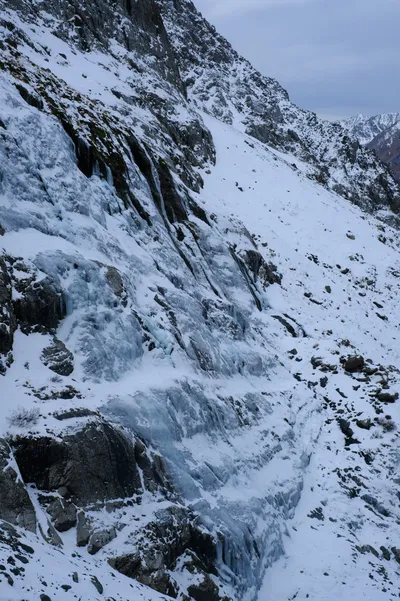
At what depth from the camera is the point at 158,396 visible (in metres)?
14.5

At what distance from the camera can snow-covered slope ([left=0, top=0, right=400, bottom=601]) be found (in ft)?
34.8

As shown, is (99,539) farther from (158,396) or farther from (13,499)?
(158,396)

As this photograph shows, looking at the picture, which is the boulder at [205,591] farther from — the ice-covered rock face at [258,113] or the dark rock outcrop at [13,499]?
the ice-covered rock face at [258,113]

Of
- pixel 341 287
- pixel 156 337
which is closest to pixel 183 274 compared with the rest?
pixel 156 337

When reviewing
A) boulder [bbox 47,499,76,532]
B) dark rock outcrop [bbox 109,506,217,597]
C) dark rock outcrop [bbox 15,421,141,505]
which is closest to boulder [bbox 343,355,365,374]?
dark rock outcrop [bbox 109,506,217,597]

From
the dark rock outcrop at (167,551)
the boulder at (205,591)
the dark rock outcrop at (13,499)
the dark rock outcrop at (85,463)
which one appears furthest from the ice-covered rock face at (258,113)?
the dark rock outcrop at (13,499)

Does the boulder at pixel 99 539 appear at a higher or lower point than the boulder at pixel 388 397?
lower

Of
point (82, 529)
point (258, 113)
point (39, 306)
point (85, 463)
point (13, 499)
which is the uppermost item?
point (258, 113)

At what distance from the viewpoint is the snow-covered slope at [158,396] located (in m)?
10.6

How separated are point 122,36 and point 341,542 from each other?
54.5 meters

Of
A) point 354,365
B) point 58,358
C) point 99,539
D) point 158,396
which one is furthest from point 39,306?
point 354,365

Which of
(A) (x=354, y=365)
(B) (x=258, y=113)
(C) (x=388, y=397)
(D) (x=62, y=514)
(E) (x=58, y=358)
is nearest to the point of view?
(D) (x=62, y=514)

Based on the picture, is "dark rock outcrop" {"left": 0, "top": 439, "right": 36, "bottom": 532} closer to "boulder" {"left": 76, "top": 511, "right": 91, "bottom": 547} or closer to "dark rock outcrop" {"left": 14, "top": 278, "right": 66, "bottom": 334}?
"boulder" {"left": 76, "top": 511, "right": 91, "bottom": 547}

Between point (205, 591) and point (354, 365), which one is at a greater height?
point (354, 365)
